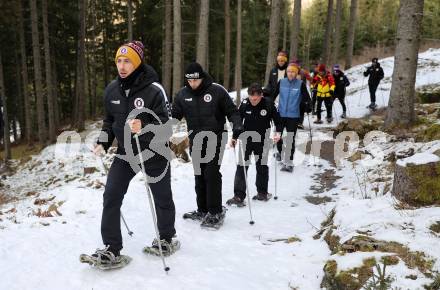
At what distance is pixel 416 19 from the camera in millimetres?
10148

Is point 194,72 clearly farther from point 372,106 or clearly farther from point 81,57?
point 81,57

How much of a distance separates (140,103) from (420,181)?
3.93 meters

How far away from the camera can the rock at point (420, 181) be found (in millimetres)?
5492

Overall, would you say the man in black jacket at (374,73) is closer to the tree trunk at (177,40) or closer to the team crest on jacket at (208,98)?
the tree trunk at (177,40)

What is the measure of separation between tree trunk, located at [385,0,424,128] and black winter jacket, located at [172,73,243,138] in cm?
637

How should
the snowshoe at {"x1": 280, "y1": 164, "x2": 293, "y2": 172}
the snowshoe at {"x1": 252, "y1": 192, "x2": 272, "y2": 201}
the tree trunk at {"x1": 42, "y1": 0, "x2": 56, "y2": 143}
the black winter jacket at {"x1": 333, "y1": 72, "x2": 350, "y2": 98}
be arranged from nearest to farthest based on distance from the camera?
1. the snowshoe at {"x1": 252, "y1": 192, "x2": 272, "y2": 201}
2. the snowshoe at {"x1": 280, "y1": 164, "x2": 293, "y2": 172}
3. the black winter jacket at {"x1": 333, "y1": 72, "x2": 350, "y2": 98}
4. the tree trunk at {"x1": 42, "y1": 0, "x2": 56, "y2": 143}

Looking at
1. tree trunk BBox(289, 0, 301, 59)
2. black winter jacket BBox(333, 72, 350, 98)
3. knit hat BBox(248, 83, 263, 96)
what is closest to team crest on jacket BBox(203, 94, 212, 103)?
knit hat BBox(248, 83, 263, 96)

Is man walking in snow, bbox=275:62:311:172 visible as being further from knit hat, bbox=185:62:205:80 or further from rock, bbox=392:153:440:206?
rock, bbox=392:153:440:206

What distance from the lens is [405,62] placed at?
34.5 ft

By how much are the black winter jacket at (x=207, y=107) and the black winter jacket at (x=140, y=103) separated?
51.5 inches

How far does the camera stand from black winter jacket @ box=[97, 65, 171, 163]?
15.8 ft

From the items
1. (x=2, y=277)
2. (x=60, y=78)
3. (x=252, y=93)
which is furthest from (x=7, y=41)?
(x=2, y=277)

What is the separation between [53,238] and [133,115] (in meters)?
2.38

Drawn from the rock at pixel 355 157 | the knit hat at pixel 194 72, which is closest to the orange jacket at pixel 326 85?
the rock at pixel 355 157
